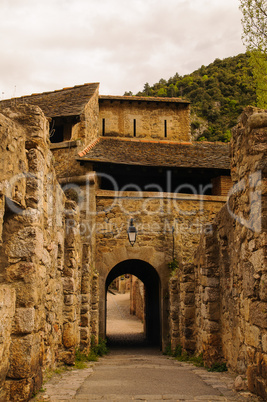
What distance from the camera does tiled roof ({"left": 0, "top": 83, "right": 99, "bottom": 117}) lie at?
12.3 meters

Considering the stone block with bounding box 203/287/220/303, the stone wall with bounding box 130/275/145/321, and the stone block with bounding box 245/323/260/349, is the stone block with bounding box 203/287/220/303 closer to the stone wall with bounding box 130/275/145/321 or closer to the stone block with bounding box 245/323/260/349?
the stone block with bounding box 245/323/260/349

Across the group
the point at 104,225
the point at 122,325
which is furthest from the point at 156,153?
the point at 122,325

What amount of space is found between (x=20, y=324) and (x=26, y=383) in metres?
0.50

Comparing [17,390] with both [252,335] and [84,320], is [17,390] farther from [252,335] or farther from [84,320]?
[84,320]

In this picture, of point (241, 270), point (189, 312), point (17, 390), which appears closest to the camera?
point (17, 390)

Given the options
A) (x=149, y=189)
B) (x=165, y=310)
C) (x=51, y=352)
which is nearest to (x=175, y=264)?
(x=165, y=310)

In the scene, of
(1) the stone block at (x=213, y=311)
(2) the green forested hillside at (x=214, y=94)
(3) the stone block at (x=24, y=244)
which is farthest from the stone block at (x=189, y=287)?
(2) the green forested hillside at (x=214, y=94)

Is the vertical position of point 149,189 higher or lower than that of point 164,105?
lower

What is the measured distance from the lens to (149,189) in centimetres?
1249

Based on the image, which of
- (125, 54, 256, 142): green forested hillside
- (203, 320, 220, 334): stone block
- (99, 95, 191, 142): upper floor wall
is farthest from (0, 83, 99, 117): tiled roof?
(125, 54, 256, 142): green forested hillside

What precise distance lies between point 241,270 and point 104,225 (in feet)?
22.3

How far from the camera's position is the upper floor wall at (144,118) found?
15906mm

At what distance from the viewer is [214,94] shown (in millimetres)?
39438

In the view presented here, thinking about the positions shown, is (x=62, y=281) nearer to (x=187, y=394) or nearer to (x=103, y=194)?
(x=187, y=394)
